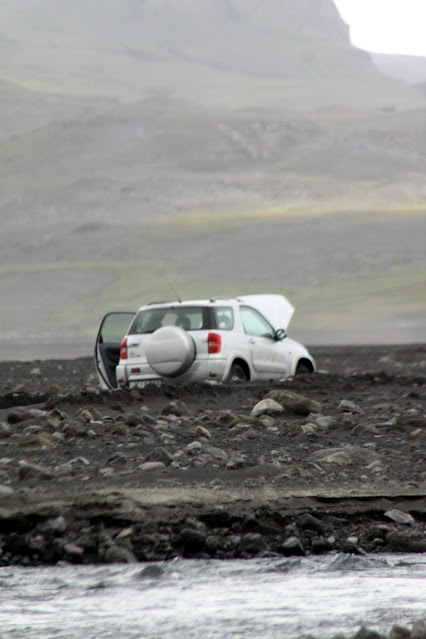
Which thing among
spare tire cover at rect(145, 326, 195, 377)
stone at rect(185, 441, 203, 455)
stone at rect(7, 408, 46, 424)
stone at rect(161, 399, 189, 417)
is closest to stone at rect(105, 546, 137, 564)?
stone at rect(185, 441, 203, 455)

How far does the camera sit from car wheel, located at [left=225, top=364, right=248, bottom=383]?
1619 centimetres

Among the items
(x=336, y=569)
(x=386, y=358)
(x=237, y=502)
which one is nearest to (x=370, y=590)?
(x=336, y=569)

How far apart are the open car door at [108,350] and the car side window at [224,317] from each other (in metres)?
1.80

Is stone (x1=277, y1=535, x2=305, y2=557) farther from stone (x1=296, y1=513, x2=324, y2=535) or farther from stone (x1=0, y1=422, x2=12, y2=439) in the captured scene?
stone (x1=0, y1=422, x2=12, y2=439)

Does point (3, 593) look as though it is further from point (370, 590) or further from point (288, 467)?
point (288, 467)

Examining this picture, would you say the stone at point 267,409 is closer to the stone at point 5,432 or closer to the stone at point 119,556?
the stone at point 5,432

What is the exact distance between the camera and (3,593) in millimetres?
6141

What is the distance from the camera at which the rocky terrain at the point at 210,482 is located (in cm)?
700

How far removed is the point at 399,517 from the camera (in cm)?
740

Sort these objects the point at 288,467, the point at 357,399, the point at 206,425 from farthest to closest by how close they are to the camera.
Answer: the point at 357,399 → the point at 206,425 → the point at 288,467

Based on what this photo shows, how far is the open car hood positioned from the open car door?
2182 millimetres

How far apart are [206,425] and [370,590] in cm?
553

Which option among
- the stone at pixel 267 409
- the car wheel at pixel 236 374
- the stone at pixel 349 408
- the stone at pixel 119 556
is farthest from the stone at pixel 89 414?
the stone at pixel 119 556

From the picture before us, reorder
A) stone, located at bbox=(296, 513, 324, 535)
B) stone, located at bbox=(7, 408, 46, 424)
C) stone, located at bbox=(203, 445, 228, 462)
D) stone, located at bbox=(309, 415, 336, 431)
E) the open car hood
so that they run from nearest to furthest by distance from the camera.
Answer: stone, located at bbox=(296, 513, 324, 535) → stone, located at bbox=(203, 445, 228, 462) → stone, located at bbox=(309, 415, 336, 431) → stone, located at bbox=(7, 408, 46, 424) → the open car hood
